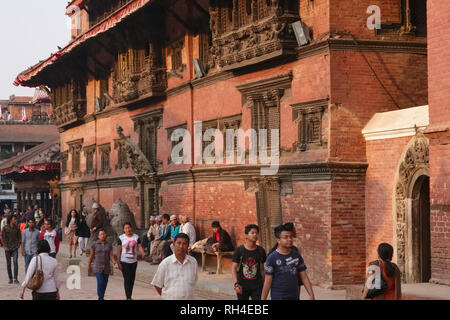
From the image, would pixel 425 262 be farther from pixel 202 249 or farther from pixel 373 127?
pixel 202 249

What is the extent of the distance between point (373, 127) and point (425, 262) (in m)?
3.01

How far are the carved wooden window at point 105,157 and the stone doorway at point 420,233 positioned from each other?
19.0 metres

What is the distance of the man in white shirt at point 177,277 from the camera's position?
9516mm

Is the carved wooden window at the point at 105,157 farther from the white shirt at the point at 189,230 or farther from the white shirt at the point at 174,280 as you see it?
the white shirt at the point at 174,280

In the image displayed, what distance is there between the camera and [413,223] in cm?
1688

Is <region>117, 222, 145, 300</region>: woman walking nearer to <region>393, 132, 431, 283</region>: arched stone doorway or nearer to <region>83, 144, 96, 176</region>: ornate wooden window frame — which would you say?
<region>393, 132, 431, 283</region>: arched stone doorway

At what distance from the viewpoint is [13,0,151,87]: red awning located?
2606 centimetres

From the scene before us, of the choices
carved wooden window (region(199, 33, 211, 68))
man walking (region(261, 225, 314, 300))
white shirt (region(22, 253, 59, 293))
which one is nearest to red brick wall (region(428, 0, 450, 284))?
man walking (region(261, 225, 314, 300))

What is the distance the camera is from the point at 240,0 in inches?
858

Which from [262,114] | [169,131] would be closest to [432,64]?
[262,114]

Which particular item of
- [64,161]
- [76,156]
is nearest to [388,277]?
[76,156]

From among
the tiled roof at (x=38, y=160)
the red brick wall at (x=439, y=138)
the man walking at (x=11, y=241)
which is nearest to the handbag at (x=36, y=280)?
the red brick wall at (x=439, y=138)

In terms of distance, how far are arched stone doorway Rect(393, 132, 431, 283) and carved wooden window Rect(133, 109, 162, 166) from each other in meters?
12.8

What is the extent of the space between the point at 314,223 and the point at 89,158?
20.2m
